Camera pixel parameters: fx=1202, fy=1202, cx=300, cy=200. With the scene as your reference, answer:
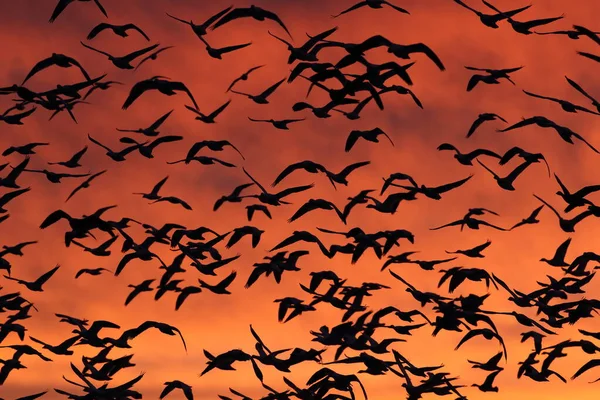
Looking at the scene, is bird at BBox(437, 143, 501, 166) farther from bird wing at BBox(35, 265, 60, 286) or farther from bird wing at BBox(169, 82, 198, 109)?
bird wing at BBox(35, 265, 60, 286)

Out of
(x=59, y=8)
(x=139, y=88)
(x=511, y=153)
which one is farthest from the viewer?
(x=511, y=153)

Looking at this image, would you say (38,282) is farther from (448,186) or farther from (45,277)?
(448,186)

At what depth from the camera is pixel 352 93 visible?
3750 centimetres

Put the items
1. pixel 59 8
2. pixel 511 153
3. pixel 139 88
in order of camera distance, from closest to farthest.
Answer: pixel 59 8 → pixel 139 88 → pixel 511 153

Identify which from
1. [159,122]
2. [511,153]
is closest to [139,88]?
[159,122]

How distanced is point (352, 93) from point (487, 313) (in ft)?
30.2


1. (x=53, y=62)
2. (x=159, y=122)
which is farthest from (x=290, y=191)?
(x=53, y=62)

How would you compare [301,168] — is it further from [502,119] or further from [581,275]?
[581,275]

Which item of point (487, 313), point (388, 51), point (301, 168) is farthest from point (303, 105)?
point (487, 313)

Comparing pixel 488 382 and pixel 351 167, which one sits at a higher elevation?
pixel 351 167

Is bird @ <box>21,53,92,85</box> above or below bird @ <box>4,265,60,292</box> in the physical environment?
above

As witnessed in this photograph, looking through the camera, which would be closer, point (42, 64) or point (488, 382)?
point (42, 64)

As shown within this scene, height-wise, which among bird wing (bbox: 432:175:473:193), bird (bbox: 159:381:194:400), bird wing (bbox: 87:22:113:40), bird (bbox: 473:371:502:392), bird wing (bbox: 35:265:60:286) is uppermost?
bird wing (bbox: 87:22:113:40)

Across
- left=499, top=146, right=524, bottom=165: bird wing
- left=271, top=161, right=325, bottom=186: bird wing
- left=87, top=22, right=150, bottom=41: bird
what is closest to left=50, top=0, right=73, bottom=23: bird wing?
left=87, top=22, right=150, bottom=41: bird
